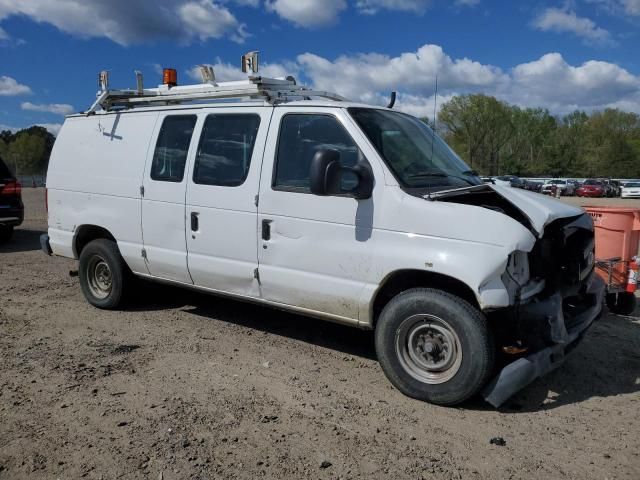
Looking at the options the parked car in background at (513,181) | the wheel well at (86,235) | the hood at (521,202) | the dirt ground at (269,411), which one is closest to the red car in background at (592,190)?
the parked car in background at (513,181)

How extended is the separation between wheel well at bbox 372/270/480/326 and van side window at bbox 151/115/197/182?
7.59ft

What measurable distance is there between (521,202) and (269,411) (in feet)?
7.80

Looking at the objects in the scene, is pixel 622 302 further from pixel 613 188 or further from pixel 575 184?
pixel 613 188

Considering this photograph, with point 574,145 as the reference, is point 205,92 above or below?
below

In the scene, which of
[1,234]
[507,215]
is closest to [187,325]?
[507,215]

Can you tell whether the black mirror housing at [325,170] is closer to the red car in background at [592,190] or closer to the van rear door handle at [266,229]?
the van rear door handle at [266,229]

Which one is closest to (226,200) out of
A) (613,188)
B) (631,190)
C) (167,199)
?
(167,199)

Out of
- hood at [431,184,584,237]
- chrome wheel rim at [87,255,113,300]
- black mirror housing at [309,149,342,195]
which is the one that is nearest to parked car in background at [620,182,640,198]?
hood at [431,184,584,237]

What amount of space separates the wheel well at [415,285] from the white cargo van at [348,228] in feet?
0.06

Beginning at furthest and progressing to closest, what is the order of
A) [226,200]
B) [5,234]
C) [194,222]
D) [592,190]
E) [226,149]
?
[592,190] < [5,234] < [194,222] < [226,149] < [226,200]

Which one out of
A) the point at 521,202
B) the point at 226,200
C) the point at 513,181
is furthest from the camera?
the point at 513,181

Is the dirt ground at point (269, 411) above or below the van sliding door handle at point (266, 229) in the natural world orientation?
below

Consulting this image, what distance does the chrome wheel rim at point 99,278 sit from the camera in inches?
253

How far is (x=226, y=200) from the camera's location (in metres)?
5.05
